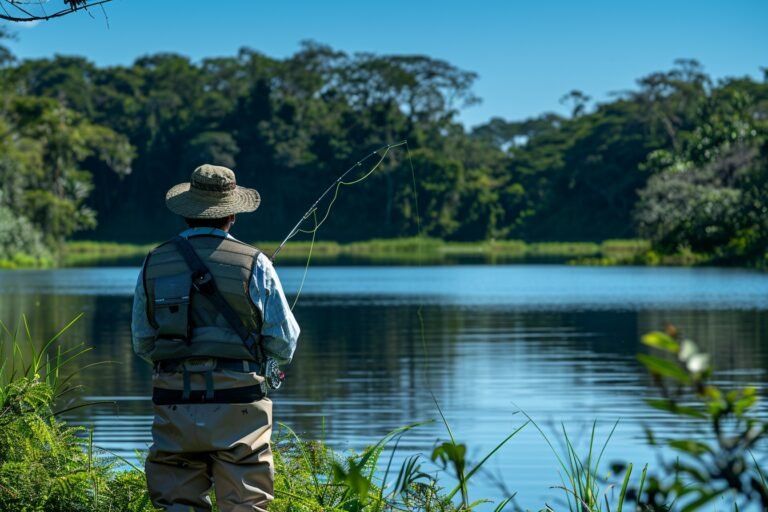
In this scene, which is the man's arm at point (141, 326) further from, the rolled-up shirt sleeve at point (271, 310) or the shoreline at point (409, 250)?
the shoreline at point (409, 250)

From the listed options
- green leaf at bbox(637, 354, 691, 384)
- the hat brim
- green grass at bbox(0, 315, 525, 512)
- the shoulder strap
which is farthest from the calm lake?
green leaf at bbox(637, 354, 691, 384)

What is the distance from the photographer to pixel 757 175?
134ft

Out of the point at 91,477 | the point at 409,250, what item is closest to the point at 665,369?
the point at 91,477

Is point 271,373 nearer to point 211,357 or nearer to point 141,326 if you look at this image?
point 211,357

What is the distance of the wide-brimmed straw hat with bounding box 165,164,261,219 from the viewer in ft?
12.9

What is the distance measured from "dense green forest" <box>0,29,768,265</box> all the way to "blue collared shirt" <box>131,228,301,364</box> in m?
55.9

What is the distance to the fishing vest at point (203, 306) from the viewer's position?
3760mm

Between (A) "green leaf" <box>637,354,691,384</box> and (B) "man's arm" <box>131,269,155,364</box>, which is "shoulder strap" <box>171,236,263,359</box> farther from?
(A) "green leaf" <box>637,354,691,384</box>

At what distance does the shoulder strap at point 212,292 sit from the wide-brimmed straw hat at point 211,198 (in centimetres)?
18

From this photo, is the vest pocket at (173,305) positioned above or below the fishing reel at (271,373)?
above

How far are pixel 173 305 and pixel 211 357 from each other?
19 centimetres

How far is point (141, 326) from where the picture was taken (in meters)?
3.90

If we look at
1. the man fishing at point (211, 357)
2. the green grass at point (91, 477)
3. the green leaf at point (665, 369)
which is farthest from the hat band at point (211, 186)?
the green leaf at point (665, 369)

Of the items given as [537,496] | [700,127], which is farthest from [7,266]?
[537,496]
